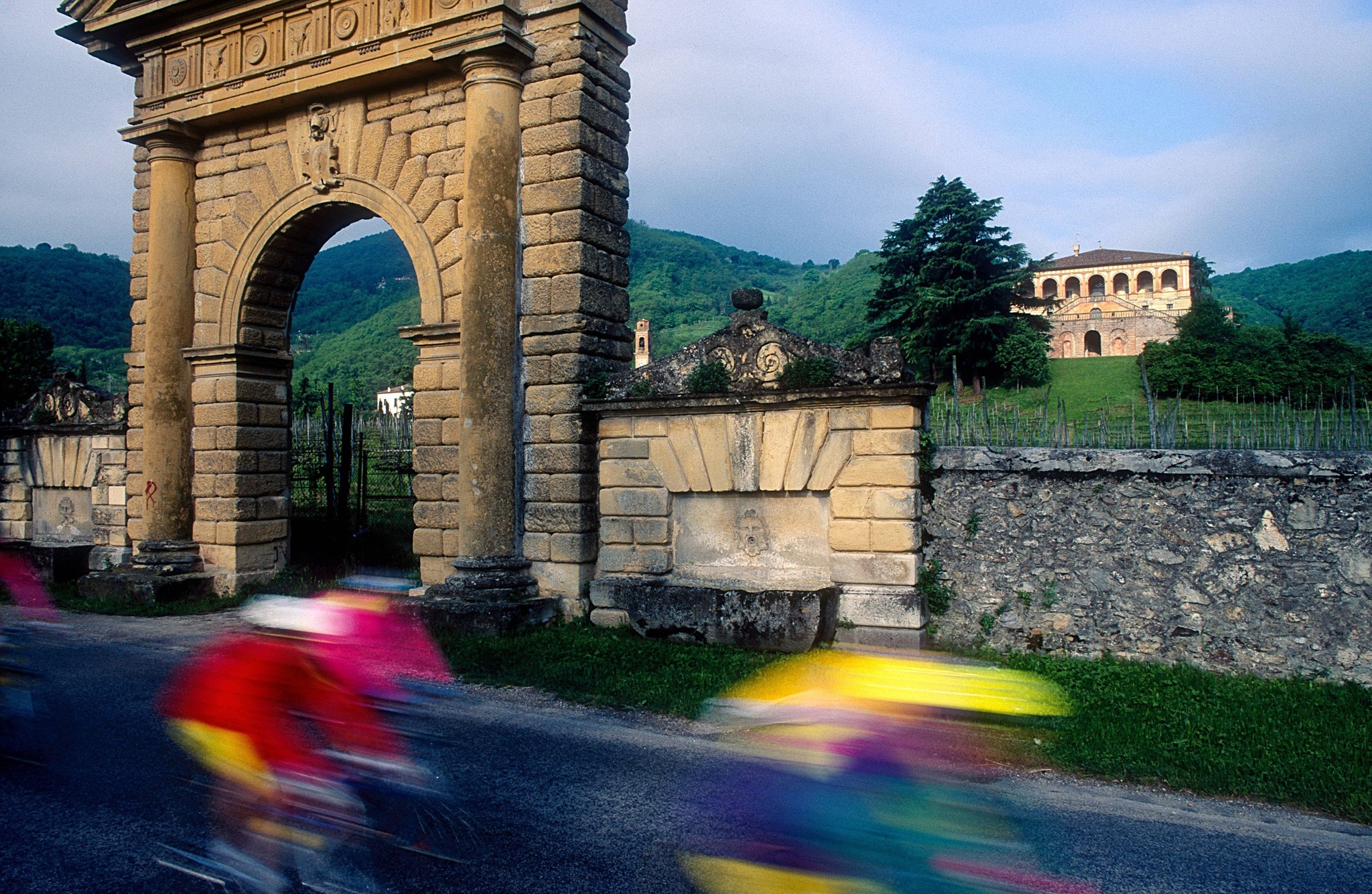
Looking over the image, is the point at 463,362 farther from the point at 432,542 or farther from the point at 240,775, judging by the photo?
the point at 240,775

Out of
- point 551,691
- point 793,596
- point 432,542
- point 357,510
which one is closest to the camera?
point 551,691

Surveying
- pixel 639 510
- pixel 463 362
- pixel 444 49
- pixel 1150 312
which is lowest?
pixel 639 510

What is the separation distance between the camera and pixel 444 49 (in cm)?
891

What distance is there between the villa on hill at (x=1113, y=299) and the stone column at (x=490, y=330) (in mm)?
61489

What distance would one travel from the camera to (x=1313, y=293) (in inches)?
3378

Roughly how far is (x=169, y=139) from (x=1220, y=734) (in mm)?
12524

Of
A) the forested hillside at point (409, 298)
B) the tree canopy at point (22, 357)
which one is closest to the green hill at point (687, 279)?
the forested hillside at point (409, 298)

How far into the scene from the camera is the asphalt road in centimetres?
362

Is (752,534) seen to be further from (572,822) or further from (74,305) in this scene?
A: (74,305)

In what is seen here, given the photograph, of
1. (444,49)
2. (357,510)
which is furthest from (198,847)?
(357,510)

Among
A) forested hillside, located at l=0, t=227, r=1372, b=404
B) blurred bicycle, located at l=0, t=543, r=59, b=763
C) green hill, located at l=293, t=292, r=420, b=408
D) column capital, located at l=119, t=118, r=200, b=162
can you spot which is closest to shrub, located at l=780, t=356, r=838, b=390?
blurred bicycle, located at l=0, t=543, r=59, b=763

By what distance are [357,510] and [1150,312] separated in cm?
7043

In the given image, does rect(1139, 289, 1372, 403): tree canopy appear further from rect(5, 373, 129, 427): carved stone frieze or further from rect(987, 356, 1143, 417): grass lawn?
rect(5, 373, 129, 427): carved stone frieze

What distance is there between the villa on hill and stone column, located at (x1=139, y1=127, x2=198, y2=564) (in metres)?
61.6
